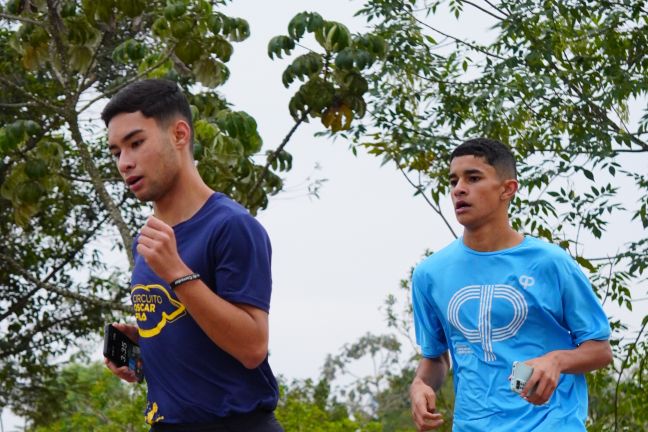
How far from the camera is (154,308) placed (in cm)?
279

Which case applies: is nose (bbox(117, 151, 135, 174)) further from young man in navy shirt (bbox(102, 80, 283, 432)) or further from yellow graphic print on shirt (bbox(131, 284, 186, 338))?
yellow graphic print on shirt (bbox(131, 284, 186, 338))

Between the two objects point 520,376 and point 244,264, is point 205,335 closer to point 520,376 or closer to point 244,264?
point 244,264

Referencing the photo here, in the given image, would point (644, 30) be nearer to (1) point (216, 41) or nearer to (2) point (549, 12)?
(2) point (549, 12)

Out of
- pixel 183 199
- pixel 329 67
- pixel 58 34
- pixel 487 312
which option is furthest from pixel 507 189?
pixel 58 34

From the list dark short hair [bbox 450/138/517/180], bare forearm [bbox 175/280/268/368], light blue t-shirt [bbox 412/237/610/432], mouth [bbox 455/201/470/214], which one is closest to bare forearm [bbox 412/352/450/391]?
light blue t-shirt [bbox 412/237/610/432]

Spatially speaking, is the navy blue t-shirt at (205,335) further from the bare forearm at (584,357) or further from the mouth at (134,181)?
the bare forearm at (584,357)

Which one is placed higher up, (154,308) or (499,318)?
(499,318)

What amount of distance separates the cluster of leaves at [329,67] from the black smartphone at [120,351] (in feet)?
14.2

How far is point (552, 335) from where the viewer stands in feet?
12.4

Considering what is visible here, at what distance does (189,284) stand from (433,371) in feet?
5.65

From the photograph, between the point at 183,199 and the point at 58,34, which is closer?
the point at 183,199

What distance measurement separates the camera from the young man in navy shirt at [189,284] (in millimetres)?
2557

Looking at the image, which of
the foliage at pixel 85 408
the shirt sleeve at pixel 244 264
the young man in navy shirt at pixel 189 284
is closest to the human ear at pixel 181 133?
the young man in navy shirt at pixel 189 284

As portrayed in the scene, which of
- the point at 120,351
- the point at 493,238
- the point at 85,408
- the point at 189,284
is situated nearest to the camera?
the point at 189,284
